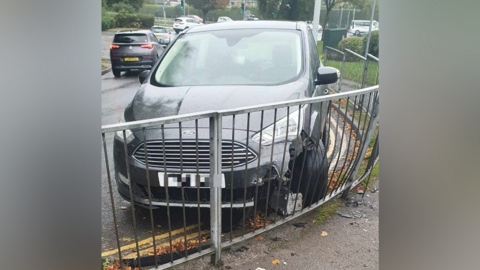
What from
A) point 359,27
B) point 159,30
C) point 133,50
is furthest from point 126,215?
point 359,27

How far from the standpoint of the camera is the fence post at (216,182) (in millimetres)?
1611

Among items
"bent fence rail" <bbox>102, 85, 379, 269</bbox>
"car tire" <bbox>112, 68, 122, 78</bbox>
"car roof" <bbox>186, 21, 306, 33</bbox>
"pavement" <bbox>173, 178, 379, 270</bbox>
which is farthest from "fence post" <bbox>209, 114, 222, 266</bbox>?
"car roof" <bbox>186, 21, 306, 33</bbox>

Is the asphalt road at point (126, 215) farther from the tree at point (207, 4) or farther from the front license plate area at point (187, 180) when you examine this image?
the tree at point (207, 4)

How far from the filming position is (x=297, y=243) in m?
2.07

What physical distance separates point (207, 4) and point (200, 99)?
0.51 meters

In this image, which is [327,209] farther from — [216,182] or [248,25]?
[248,25]

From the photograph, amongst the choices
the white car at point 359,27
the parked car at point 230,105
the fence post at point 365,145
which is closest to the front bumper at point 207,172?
the parked car at point 230,105
